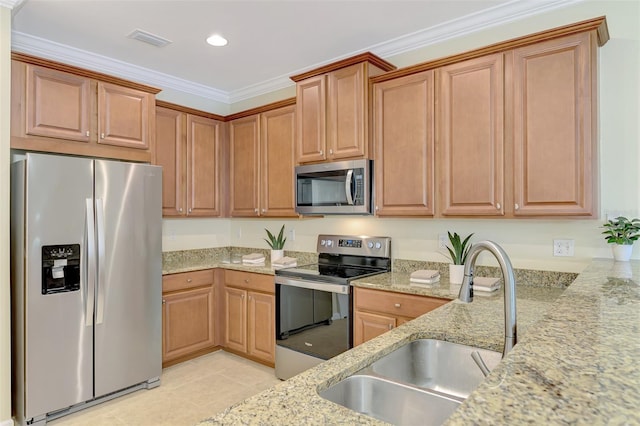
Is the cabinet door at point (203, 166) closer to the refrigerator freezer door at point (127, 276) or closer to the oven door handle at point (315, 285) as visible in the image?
the refrigerator freezer door at point (127, 276)

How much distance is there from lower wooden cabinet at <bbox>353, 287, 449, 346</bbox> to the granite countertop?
916 mm

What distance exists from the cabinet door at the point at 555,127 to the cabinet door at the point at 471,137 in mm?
101

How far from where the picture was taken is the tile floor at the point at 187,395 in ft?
8.67

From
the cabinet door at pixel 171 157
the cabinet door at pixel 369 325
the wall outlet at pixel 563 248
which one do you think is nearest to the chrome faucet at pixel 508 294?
the cabinet door at pixel 369 325

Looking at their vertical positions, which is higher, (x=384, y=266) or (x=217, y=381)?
(x=384, y=266)

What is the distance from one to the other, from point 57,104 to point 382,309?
8.89 ft

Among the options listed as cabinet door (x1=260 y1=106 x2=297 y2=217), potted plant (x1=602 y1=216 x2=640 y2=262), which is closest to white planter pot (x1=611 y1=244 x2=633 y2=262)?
potted plant (x1=602 y1=216 x2=640 y2=262)

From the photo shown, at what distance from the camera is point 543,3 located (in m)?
2.50

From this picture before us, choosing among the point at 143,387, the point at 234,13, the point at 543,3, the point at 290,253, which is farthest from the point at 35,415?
the point at 543,3

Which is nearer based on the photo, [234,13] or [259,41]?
[234,13]

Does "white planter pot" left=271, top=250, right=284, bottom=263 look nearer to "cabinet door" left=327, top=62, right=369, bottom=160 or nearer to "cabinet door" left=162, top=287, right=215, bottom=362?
"cabinet door" left=162, top=287, right=215, bottom=362

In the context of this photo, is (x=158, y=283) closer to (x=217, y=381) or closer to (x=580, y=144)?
(x=217, y=381)

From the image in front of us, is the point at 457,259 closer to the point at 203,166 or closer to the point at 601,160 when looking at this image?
the point at 601,160

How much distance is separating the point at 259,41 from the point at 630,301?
2.89 metres
